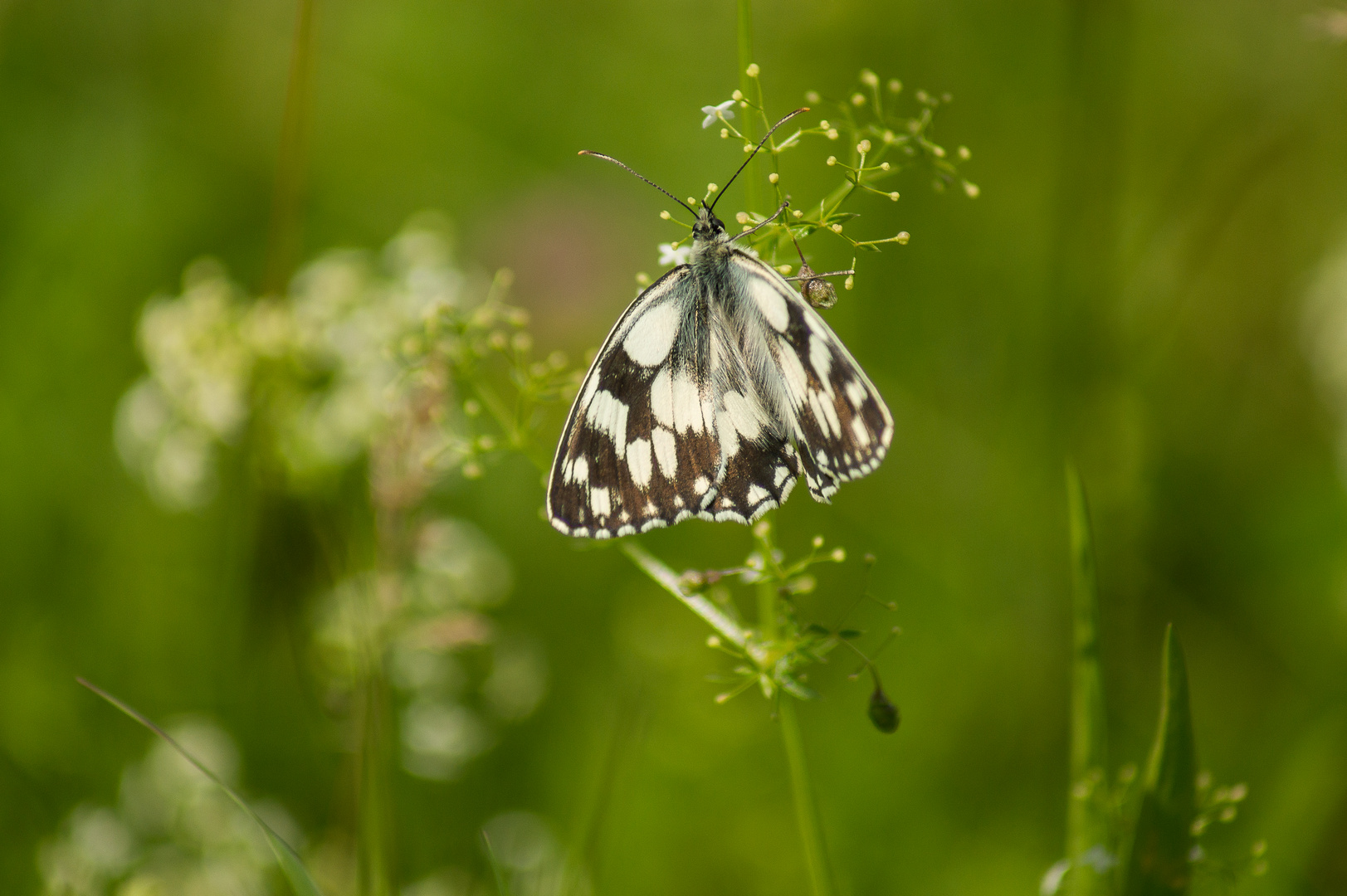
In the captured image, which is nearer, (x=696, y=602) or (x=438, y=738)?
(x=696, y=602)

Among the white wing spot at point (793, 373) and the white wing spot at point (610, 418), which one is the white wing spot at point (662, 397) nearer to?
the white wing spot at point (610, 418)

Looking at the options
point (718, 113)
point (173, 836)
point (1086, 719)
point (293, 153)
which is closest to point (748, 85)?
point (718, 113)

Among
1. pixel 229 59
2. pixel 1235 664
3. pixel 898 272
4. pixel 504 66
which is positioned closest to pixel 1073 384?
pixel 898 272

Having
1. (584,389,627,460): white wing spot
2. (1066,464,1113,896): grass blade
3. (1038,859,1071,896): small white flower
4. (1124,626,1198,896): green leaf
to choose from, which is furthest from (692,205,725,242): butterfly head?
(1038,859,1071,896): small white flower


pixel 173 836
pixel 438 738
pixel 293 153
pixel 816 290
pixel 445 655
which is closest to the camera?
pixel 816 290

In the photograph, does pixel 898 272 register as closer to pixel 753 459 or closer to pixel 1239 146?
pixel 1239 146

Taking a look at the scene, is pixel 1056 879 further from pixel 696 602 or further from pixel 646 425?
pixel 646 425

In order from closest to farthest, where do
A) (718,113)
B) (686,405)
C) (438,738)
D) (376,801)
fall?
(376,801) → (718,113) → (686,405) → (438,738)
